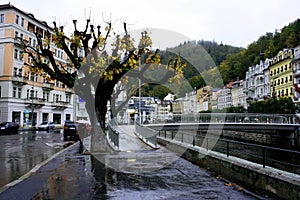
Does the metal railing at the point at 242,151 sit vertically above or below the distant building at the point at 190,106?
below

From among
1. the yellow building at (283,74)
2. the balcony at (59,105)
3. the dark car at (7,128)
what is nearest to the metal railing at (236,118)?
the dark car at (7,128)

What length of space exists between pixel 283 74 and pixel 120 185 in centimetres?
6156

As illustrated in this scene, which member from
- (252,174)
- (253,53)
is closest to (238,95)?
(253,53)

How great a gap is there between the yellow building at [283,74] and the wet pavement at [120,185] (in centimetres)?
5452

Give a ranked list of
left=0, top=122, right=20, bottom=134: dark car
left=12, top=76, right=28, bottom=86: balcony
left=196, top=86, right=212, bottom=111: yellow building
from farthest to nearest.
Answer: left=196, top=86, right=212, bottom=111: yellow building → left=12, top=76, right=28, bottom=86: balcony → left=0, top=122, right=20, bottom=134: dark car

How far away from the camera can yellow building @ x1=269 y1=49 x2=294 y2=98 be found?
2296 inches

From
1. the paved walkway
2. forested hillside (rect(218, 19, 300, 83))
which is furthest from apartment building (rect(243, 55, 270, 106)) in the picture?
the paved walkway

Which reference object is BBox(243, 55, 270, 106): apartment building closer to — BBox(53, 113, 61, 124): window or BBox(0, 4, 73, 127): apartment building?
BBox(53, 113, 61, 124): window

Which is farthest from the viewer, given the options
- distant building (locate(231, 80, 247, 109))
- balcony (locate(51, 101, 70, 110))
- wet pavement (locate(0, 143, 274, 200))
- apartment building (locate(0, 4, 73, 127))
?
distant building (locate(231, 80, 247, 109))

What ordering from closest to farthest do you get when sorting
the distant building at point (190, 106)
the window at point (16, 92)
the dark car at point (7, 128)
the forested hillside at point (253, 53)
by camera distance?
1. the dark car at point (7, 128)
2. the window at point (16, 92)
3. the forested hillside at point (253, 53)
4. the distant building at point (190, 106)

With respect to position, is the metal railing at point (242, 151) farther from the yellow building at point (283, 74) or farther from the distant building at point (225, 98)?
the distant building at point (225, 98)

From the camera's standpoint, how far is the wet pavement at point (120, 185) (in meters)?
6.81

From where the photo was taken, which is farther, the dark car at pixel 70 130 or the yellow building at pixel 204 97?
the yellow building at pixel 204 97

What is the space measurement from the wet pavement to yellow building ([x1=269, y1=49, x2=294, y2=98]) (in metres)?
54.5
